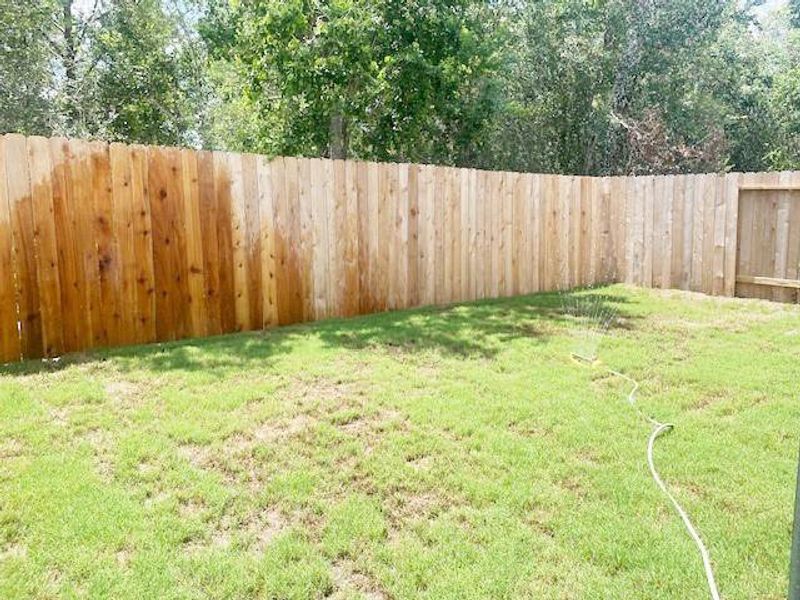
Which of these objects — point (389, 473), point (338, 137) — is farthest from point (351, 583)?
point (338, 137)

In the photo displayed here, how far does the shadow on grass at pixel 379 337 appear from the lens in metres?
3.73

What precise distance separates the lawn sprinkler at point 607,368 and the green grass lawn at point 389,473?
0.04 meters

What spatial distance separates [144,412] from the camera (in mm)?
2895

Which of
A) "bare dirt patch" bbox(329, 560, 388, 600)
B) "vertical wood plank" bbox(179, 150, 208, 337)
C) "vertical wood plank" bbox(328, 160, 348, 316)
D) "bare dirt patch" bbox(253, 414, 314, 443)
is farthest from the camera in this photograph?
"vertical wood plank" bbox(328, 160, 348, 316)

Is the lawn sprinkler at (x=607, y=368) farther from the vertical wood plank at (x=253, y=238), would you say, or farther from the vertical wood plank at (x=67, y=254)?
the vertical wood plank at (x=67, y=254)

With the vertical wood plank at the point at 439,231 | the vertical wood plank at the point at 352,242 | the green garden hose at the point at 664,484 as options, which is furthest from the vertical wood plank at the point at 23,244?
the green garden hose at the point at 664,484

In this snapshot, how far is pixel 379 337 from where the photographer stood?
4.44m

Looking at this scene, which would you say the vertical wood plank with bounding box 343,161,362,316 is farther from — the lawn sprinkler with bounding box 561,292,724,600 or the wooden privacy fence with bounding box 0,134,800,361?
the lawn sprinkler with bounding box 561,292,724,600

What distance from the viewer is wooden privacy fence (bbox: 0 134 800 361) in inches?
149

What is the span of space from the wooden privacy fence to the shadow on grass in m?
0.23

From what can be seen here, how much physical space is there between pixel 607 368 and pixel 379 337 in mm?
1593

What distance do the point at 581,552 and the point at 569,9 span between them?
12.0 meters

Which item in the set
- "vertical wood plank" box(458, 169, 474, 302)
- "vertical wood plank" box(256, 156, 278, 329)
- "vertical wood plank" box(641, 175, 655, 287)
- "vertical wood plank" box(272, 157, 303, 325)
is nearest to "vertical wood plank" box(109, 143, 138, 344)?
"vertical wood plank" box(256, 156, 278, 329)

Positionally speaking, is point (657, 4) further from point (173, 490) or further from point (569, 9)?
point (173, 490)
